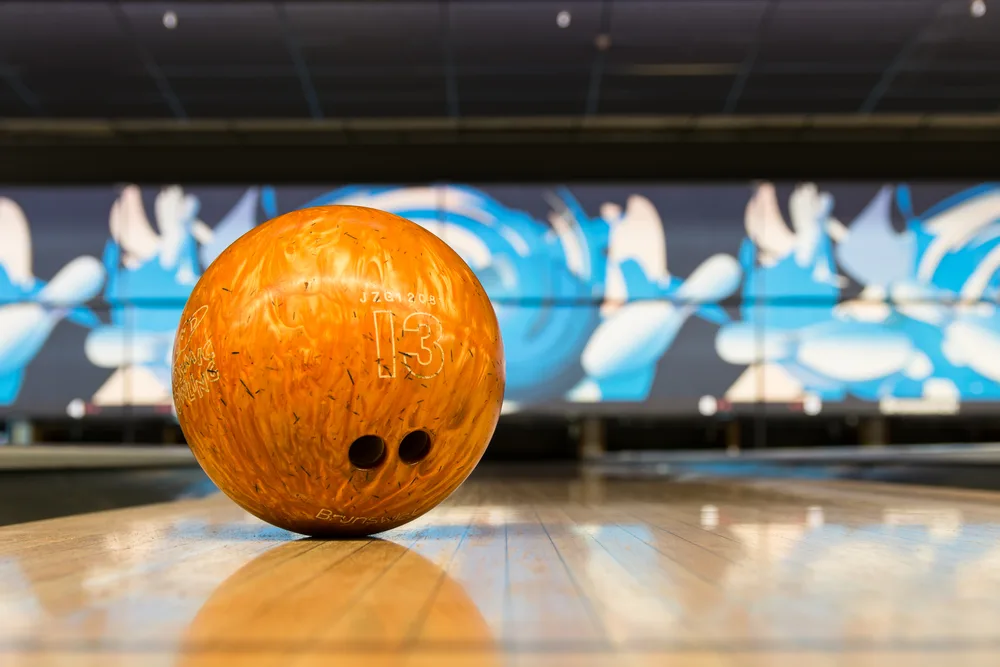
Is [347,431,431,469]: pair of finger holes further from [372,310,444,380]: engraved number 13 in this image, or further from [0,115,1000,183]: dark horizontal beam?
[0,115,1000,183]: dark horizontal beam

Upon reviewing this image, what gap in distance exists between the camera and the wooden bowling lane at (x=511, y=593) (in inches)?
57.9

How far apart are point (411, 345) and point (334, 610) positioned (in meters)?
1.05

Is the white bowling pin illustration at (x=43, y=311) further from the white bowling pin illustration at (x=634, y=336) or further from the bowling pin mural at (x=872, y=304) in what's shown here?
the bowling pin mural at (x=872, y=304)

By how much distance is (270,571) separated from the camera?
2.29 metres

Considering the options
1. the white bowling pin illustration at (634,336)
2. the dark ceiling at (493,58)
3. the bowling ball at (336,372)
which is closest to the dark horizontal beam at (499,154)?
the dark ceiling at (493,58)

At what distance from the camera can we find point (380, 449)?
291cm

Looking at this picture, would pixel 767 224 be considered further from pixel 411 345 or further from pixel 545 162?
pixel 411 345

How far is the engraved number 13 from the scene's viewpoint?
271 centimetres

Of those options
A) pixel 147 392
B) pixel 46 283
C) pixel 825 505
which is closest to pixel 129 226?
pixel 46 283

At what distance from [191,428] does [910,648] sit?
2.03 m

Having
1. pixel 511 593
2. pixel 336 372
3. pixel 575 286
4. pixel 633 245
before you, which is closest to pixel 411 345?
pixel 336 372

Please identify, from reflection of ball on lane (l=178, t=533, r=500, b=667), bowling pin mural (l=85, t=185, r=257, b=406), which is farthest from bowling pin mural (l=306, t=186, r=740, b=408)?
reflection of ball on lane (l=178, t=533, r=500, b=667)

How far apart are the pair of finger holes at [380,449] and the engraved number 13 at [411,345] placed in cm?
21

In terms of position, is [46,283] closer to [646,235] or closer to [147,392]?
[147,392]
